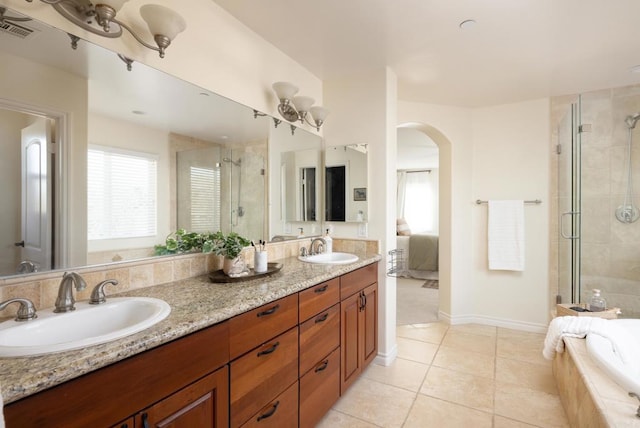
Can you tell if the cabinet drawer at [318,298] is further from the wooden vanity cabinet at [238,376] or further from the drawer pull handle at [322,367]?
the drawer pull handle at [322,367]

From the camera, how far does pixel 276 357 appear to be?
1366 millimetres

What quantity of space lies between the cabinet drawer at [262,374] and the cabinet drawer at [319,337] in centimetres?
7

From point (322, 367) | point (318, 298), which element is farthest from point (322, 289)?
point (322, 367)

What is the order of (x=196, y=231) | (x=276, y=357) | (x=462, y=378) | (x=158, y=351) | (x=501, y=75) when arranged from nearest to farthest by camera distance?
(x=158, y=351) < (x=276, y=357) < (x=196, y=231) < (x=462, y=378) < (x=501, y=75)

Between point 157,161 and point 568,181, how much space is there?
136 inches

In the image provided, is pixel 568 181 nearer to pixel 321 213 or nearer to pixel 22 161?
pixel 321 213

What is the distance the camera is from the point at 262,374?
1280 millimetres

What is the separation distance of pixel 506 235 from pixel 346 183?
1929 mm

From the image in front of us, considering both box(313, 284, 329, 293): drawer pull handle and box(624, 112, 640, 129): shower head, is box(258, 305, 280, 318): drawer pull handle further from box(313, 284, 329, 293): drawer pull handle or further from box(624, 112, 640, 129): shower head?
box(624, 112, 640, 129): shower head

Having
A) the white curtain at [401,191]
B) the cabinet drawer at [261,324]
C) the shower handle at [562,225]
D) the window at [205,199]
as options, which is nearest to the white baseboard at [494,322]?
the shower handle at [562,225]

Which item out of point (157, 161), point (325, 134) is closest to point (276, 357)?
point (157, 161)

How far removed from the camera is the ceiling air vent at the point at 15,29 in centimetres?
101

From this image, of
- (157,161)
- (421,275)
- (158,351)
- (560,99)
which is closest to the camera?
(158,351)

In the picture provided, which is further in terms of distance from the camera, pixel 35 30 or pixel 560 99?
pixel 560 99
